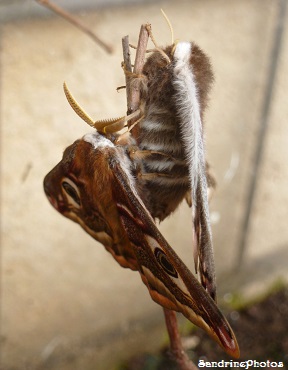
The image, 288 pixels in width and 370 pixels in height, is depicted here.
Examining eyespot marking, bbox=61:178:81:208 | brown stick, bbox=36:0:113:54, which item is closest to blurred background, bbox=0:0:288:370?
brown stick, bbox=36:0:113:54

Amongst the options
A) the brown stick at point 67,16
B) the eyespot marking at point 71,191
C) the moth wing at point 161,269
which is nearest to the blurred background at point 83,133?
the brown stick at point 67,16

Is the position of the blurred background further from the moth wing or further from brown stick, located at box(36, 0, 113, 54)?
the moth wing

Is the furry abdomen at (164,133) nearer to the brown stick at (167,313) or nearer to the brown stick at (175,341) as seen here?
the brown stick at (167,313)

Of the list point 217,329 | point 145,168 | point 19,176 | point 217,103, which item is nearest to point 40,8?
point 19,176

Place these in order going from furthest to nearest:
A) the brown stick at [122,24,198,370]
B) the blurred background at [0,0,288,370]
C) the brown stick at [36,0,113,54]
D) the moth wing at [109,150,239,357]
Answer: the blurred background at [0,0,288,370], the brown stick at [36,0,113,54], the brown stick at [122,24,198,370], the moth wing at [109,150,239,357]

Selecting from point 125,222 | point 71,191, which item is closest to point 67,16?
point 71,191

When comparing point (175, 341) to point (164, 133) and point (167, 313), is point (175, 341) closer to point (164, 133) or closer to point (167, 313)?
point (167, 313)

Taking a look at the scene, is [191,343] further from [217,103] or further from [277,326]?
[217,103]

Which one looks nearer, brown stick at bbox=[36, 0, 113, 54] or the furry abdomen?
the furry abdomen
